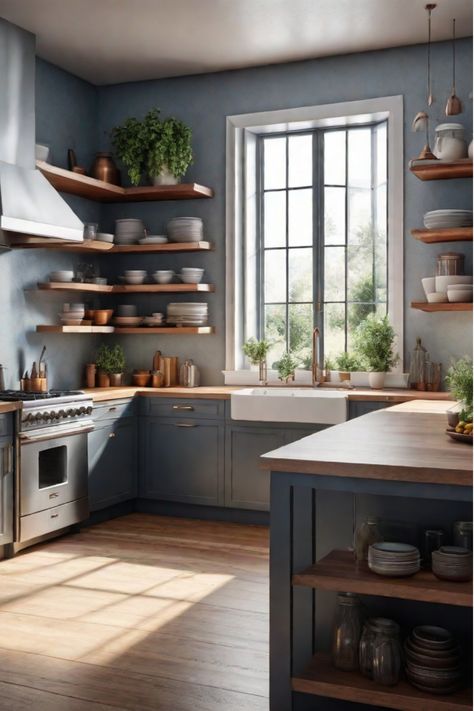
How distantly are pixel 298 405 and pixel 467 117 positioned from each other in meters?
2.23

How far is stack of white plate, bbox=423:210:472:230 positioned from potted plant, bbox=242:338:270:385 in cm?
150

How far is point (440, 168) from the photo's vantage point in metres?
5.20

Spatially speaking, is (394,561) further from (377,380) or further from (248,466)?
(377,380)

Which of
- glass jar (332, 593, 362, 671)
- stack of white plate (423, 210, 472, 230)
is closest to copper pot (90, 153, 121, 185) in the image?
stack of white plate (423, 210, 472, 230)

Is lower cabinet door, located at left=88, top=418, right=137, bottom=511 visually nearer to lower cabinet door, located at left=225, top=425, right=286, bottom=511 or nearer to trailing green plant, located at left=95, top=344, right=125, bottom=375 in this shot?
trailing green plant, located at left=95, top=344, right=125, bottom=375

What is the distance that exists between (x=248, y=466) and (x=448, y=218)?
6.81 feet

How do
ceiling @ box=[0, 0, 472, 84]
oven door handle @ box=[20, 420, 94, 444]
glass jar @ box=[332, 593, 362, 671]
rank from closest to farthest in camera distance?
glass jar @ box=[332, 593, 362, 671]
oven door handle @ box=[20, 420, 94, 444]
ceiling @ box=[0, 0, 472, 84]

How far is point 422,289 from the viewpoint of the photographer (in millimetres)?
5652

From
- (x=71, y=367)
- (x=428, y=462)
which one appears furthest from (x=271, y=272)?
(x=428, y=462)

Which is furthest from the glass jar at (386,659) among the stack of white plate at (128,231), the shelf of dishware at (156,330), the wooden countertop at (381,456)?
the stack of white plate at (128,231)

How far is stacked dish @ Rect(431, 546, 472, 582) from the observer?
7.87 ft

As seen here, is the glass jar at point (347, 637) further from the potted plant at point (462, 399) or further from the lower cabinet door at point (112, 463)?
the lower cabinet door at point (112, 463)

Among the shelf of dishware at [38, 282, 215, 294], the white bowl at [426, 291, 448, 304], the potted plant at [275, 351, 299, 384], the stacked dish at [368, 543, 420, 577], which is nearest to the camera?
the stacked dish at [368, 543, 420, 577]

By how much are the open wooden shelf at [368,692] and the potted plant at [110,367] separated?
13.1 ft
